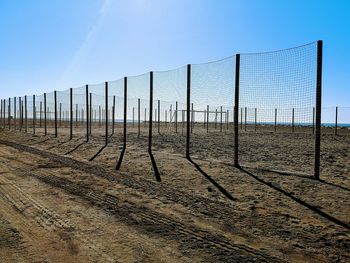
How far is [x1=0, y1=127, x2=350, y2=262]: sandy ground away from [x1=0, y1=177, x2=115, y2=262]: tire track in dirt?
12mm

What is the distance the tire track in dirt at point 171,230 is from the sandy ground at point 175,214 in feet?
0.04

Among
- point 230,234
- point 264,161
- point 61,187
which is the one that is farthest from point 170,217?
point 264,161

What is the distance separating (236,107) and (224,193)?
302 centimetres

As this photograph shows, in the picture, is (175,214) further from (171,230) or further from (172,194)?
(172,194)

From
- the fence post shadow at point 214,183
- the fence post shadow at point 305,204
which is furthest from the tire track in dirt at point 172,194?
the fence post shadow at point 305,204

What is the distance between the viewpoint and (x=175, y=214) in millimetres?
4449

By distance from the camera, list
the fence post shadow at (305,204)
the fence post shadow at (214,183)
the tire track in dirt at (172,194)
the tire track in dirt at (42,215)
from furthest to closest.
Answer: the fence post shadow at (214,183), the tire track in dirt at (172,194), the fence post shadow at (305,204), the tire track in dirt at (42,215)

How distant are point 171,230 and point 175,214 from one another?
0.64 metres

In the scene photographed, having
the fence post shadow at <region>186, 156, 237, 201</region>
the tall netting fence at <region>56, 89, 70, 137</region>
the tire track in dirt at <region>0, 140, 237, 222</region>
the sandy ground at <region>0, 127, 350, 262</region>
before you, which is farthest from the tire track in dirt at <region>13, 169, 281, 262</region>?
the tall netting fence at <region>56, 89, 70, 137</region>

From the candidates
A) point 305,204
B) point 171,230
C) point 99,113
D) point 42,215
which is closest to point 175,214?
point 171,230

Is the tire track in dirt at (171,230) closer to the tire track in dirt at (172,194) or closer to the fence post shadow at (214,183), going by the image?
the tire track in dirt at (172,194)

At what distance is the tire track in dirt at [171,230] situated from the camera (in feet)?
10.4

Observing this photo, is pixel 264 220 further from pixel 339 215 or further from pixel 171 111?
pixel 171 111

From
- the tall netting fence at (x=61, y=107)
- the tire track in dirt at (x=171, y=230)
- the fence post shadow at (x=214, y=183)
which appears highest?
the tall netting fence at (x=61, y=107)
